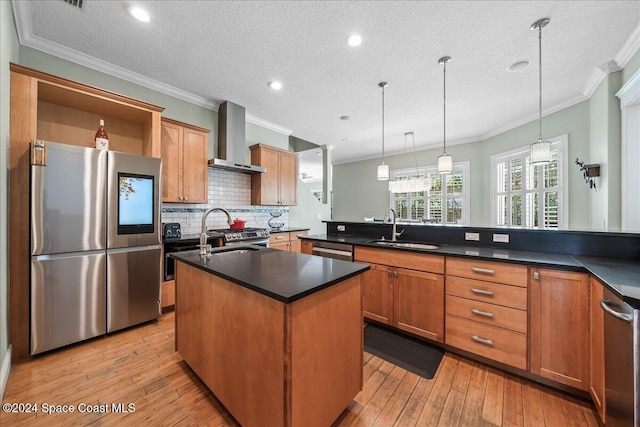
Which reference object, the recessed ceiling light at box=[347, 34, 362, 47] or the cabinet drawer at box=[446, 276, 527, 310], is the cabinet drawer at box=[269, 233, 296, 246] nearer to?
the cabinet drawer at box=[446, 276, 527, 310]

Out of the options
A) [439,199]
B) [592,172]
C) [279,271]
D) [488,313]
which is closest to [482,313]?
[488,313]

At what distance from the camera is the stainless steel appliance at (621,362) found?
1016 millimetres

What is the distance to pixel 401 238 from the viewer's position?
2984mm

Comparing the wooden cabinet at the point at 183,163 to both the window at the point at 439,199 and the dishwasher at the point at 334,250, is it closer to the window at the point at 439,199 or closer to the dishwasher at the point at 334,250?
the dishwasher at the point at 334,250

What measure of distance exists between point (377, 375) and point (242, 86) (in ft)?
11.7

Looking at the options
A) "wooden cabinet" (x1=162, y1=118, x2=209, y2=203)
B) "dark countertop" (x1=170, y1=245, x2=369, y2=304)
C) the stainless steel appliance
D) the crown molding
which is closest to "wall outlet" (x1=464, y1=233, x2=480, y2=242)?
the stainless steel appliance

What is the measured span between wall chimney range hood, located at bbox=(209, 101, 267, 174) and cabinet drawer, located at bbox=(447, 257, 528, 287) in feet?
10.3

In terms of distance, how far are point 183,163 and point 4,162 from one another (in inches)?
61.5

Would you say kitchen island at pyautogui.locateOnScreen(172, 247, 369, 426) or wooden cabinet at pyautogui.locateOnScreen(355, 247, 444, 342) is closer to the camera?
kitchen island at pyautogui.locateOnScreen(172, 247, 369, 426)

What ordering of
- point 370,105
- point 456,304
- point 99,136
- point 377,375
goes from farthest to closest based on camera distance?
point 370,105
point 99,136
point 456,304
point 377,375

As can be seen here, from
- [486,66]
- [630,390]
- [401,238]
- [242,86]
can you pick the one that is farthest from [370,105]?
[630,390]

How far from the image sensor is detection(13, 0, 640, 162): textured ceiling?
1.95 m

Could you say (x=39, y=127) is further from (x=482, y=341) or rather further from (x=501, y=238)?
(x=501, y=238)

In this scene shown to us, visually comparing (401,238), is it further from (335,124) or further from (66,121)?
(66,121)
